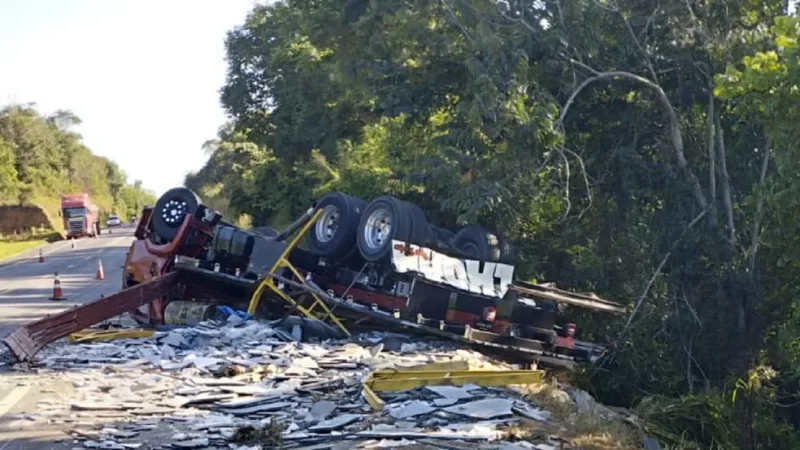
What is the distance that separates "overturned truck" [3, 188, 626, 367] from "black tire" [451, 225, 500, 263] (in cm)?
2

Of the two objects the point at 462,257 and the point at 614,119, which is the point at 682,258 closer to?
the point at 614,119

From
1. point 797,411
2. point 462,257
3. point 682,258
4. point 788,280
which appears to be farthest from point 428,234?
point 797,411

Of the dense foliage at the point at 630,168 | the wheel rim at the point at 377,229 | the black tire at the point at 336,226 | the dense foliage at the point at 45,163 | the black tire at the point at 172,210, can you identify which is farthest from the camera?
the dense foliage at the point at 45,163

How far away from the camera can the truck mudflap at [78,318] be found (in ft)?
34.6

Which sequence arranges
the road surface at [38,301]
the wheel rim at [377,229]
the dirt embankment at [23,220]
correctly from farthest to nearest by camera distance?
the dirt embankment at [23,220] < the wheel rim at [377,229] < the road surface at [38,301]

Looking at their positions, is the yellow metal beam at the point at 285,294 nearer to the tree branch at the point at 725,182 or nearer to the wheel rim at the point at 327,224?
the wheel rim at the point at 327,224

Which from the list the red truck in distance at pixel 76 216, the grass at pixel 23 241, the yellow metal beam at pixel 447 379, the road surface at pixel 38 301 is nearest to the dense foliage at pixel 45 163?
the grass at pixel 23 241

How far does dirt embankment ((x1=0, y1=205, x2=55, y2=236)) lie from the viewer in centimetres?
7481

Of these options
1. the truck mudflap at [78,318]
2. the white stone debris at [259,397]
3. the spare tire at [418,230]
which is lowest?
the white stone debris at [259,397]

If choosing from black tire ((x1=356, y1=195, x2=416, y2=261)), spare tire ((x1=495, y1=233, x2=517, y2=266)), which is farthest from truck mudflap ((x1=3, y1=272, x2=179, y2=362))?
spare tire ((x1=495, y1=233, x2=517, y2=266))

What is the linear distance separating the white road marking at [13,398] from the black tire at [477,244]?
564cm

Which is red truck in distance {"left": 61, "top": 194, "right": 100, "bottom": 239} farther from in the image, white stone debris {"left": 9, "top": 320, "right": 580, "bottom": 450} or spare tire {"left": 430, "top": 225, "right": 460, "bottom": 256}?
spare tire {"left": 430, "top": 225, "right": 460, "bottom": 256}

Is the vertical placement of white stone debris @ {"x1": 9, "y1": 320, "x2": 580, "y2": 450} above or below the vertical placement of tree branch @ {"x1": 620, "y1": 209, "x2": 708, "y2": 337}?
below

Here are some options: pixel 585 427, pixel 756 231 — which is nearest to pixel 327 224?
pixel 585 427
